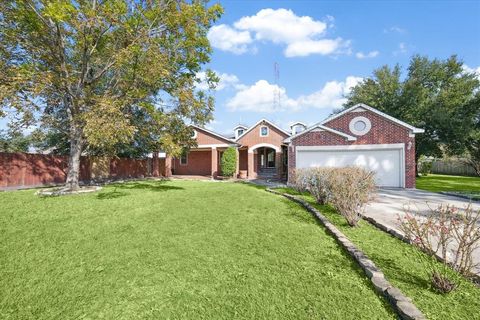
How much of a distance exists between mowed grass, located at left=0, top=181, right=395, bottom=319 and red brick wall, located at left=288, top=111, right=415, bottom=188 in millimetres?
10860

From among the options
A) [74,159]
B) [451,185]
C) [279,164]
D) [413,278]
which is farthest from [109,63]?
[451,185]

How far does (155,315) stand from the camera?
2996 mm

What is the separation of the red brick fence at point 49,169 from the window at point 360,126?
18577 mm

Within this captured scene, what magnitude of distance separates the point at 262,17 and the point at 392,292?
1532 cm

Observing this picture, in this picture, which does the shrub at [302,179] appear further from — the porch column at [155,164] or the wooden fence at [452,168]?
the wooden fence at [452,168]

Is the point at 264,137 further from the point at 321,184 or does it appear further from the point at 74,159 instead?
the point at 321,184

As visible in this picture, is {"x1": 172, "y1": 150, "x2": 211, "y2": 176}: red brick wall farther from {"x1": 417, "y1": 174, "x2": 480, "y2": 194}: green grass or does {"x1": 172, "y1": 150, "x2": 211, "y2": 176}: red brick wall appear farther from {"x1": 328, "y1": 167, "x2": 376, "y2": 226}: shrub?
{"x1": 328, "y1": 167, "x2": 376, "y2": 226}: shrub

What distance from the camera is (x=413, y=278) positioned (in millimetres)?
3793

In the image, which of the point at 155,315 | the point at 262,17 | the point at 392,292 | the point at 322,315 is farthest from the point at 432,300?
the point at 262,17

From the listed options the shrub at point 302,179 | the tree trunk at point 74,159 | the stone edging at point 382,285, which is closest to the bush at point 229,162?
the shrub at point 302,179

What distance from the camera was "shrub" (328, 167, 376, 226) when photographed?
21.6ft

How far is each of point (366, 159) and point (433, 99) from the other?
15981 mm

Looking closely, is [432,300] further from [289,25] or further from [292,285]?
[289,25]

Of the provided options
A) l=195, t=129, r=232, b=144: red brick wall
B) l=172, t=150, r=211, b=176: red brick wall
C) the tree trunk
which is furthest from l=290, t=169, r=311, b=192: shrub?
l=172, t=150, r=211, b=176: red brick wall
